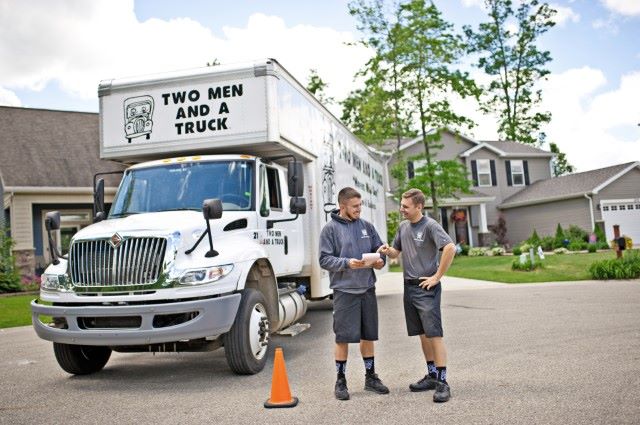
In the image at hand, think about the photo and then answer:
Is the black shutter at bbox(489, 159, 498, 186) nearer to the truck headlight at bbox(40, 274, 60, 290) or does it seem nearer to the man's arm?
the man's arm

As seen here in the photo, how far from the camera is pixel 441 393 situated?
17.2 feet

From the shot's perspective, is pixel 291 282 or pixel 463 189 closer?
pixel 291 282

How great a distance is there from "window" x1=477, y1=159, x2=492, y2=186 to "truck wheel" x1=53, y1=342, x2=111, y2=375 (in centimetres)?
3235

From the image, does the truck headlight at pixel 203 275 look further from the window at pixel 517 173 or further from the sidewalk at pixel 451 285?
the window at pixel 517 173

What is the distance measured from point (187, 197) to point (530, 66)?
46.2 m

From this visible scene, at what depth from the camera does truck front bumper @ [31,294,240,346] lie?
6117mm

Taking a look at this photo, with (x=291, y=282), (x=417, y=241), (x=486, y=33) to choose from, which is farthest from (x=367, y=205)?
(x=486, y=33)

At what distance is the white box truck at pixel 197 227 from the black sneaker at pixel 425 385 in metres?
1.87

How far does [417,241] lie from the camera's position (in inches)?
221

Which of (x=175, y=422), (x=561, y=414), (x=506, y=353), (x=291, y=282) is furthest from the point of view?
(x=291, y=282)

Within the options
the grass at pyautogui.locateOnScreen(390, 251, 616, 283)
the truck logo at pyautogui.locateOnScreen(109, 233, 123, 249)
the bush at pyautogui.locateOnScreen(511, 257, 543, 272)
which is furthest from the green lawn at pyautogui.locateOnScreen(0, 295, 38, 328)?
the bush at pyautogui.locateOnScreen(511, 257, 543, 272)

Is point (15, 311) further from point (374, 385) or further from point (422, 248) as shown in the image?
point (422, 248)

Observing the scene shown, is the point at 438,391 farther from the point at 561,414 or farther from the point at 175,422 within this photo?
the point at 175,422

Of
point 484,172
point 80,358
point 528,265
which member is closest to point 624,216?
point 484,172
